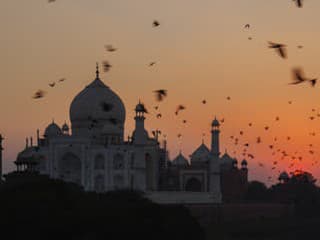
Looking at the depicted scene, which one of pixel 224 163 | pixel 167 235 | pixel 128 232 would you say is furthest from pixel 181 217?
pixel 224 163

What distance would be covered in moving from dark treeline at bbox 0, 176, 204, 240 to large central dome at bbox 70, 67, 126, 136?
104 feet

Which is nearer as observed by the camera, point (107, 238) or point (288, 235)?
point (107, 238)

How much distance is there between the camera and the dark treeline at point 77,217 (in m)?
53.1

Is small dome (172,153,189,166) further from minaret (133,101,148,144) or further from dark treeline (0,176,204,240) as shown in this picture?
dark treeline (0,176,204,240)

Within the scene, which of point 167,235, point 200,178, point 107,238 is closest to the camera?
point 107,238

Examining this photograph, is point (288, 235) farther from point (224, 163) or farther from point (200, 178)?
point (224, 163)

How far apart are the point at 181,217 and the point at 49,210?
11.6 metres

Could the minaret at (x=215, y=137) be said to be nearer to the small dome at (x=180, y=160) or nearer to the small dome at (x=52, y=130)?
the small dome at (x=180, y=160)

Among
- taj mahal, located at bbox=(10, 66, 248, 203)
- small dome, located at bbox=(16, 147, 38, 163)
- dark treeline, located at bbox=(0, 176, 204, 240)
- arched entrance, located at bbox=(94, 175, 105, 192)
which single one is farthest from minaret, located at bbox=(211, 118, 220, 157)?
dark treeline, located at bbox=(0, 176, 204, 240)

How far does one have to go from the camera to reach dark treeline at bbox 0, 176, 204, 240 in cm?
5306

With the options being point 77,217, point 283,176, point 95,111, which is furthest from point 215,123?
point 77,217

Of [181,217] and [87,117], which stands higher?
[87,117]

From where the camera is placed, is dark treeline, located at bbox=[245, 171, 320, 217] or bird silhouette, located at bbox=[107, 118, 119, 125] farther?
dark treeline, located at bbox=[245, 171, 320, 217]

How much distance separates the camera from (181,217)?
65875mm
